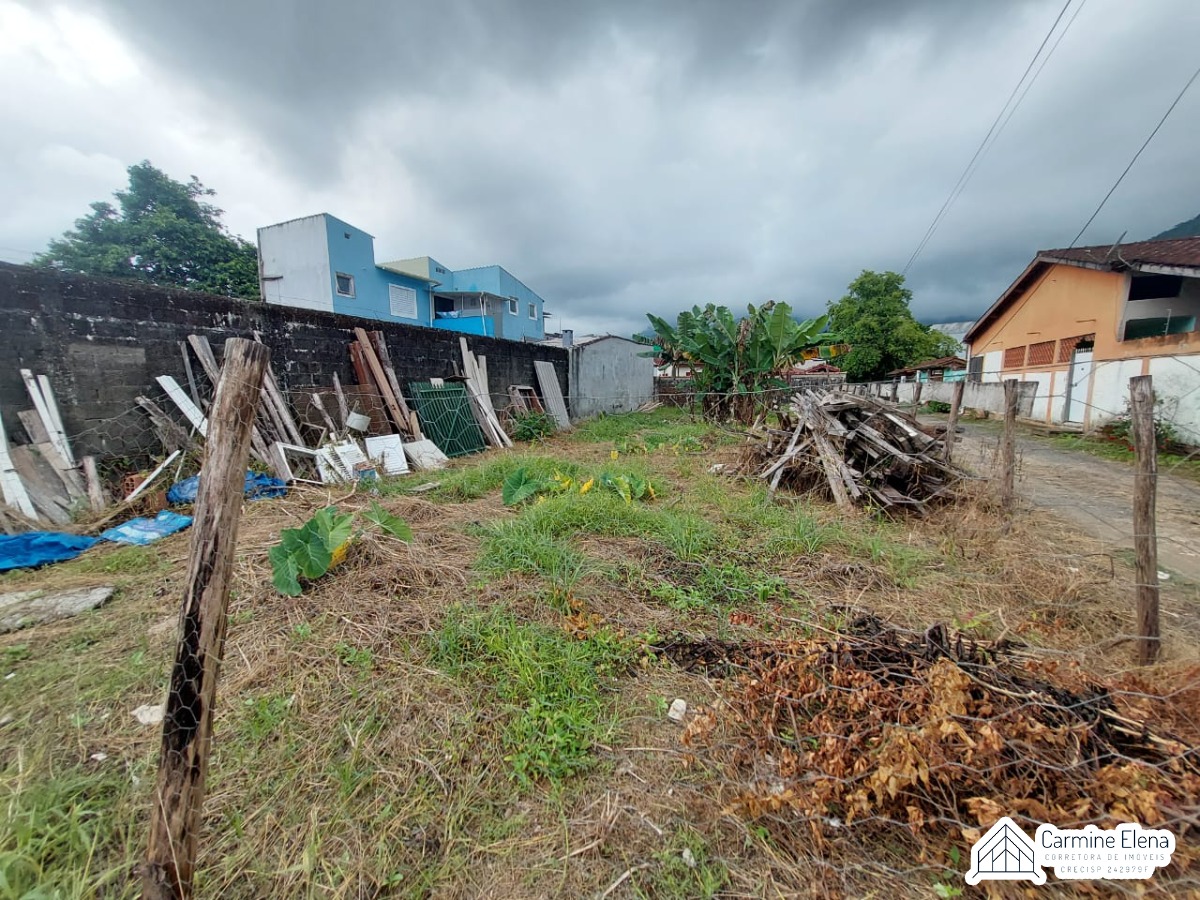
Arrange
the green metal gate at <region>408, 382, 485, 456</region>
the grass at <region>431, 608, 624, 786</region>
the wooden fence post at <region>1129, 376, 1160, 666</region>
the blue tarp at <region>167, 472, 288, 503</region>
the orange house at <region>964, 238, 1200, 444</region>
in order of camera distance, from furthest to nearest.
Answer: the orange house at <region>964, 238, 1200, 444</region>
the green metal gate at <region>408, 382, 485, 456</region>
the blue tarp at <region>167, 472, 288, 503</region>
the wooden fence post at <region>1129, 376, 1160, 666</region>
the grass at <region>431, 608, 624, 786</region>

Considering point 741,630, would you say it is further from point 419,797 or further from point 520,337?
point 520,337

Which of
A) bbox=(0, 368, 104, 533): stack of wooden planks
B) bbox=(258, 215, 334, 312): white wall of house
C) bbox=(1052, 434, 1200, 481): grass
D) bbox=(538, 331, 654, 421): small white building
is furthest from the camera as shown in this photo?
bbox=(258, 215, 334, 312): white wall of house

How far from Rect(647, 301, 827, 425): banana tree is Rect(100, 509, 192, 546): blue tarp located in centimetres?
937

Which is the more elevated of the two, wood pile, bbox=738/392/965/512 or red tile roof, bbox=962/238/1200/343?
red tile roof, bbox=962/238/1200/343

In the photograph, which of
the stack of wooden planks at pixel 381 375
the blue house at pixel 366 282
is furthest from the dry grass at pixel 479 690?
the blue house at pixel 366 282

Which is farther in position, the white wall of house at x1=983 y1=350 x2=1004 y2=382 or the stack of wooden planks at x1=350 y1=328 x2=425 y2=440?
the white wall of house at x1=983 y1=350 x2=1004 y2=382

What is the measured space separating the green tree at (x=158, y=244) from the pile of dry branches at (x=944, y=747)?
21.8 m

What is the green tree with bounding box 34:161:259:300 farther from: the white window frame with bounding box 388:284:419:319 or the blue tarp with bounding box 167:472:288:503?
the blue tarp with bounding box 167:472:288:503

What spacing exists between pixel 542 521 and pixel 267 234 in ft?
53.6

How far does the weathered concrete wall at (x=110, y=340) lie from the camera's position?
11.6 feet

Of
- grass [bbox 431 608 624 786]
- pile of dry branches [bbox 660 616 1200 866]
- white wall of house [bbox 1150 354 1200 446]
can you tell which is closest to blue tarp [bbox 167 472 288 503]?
grass [bbox 431 608 624 786]

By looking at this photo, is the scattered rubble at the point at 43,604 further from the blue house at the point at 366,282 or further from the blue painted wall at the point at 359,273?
the blue painted wall at the point at 359,273

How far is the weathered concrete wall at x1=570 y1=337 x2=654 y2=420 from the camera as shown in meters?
12.2

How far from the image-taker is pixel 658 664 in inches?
83.0
